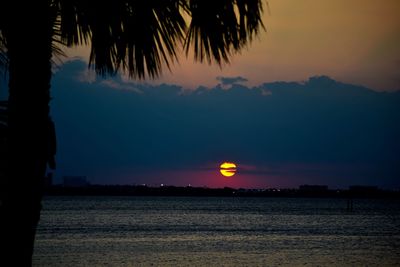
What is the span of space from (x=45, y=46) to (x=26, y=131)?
60cm

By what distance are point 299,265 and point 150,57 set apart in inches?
1106

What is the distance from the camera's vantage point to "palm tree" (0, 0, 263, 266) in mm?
4461

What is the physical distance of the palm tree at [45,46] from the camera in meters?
4.46

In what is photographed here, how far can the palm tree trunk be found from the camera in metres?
4.45

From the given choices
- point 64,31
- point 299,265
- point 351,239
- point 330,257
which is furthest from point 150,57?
point 351,239

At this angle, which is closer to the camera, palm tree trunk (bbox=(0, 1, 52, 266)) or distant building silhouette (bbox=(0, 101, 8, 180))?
palm tree trunk (bbox=(0, 1, 52, 266))

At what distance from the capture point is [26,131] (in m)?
4.50

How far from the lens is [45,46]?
466 cm

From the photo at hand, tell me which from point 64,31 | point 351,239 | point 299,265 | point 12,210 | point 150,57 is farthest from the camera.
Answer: point 351,239

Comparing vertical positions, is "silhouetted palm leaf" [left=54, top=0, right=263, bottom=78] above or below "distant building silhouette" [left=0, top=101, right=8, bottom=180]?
above

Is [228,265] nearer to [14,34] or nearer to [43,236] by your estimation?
[43,236]

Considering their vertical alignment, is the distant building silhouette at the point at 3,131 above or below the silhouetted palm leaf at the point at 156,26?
below

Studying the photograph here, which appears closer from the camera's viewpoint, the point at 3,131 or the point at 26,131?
the point at 26,131

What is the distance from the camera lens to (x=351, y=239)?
50.9 meters
